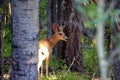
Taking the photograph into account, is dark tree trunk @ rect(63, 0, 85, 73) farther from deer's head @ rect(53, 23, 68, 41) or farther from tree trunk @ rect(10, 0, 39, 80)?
tree trunk @ rect(10, 0, 39, 80)

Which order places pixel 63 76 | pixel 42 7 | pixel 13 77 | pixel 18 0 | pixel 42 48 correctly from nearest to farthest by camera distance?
pixel 18 0
pixel 13 77
pixel 63 76
pixel 42 48
pixel 42 7

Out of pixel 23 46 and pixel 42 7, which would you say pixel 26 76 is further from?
pixel 42 7

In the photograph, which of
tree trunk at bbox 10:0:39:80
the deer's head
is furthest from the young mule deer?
tree trunk at bbox 10:0:39:80

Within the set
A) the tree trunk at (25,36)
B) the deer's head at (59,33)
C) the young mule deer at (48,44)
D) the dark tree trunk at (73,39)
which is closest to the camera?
the tree trunk at (25,36)

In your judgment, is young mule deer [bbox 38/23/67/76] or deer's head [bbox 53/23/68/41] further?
deer's head [bbox 53/23/68/41]

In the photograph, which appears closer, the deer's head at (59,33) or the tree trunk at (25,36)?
the tree trunk at (25,36)

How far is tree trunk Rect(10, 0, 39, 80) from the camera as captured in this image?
568 cm

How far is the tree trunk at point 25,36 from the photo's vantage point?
18.6 ft

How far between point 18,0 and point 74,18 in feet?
16.6

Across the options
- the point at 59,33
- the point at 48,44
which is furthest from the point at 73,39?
the point at 48,44

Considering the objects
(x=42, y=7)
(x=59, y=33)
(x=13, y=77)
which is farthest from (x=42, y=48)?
(x=42, y=7)

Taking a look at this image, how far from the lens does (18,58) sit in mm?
5930

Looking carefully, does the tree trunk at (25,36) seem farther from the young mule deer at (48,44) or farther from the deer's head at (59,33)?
the deer's head at (59,33)

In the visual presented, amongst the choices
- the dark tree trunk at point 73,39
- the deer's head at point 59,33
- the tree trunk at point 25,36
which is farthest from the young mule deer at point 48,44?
the tree trunk at point 25,36
